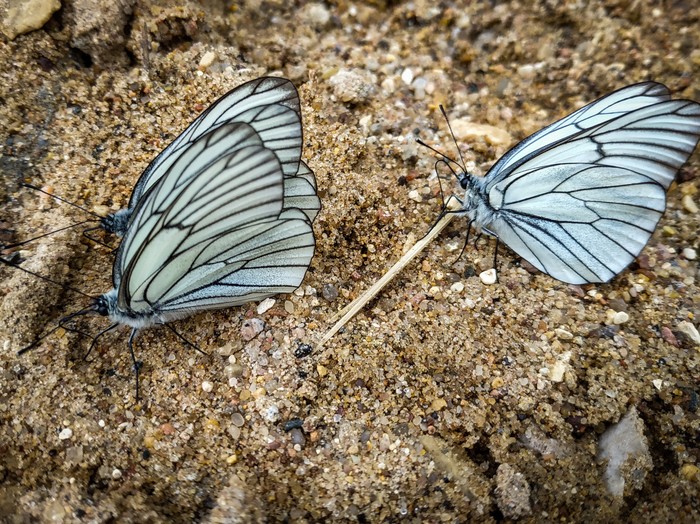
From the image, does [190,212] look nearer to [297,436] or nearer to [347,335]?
[347,335]

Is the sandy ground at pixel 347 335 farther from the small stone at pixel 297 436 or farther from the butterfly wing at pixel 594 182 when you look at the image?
the butterfly wing at pixel 594 182

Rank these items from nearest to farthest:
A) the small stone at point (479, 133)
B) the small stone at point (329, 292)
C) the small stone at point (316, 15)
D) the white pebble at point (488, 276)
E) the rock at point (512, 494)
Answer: the rock at point (512, 494) → the small stone at point (329, 292) → the white pebble at point (488, 276) → the small stone at point (479, 133) → the small stone at point (316, 15)

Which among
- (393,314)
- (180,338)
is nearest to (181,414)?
(180,338)

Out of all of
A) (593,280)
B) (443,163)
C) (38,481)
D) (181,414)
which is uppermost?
(443,163)

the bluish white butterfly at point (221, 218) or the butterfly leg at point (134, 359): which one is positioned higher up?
the bluish white butterfly at point (221, 218)

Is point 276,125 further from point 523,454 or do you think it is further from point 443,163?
point 523,454

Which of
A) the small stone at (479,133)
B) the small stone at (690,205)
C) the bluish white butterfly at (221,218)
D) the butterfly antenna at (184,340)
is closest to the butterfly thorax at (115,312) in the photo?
the bluish white butterfly at (221,218)

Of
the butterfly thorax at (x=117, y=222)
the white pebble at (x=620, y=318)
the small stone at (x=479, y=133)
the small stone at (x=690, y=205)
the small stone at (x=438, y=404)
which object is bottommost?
the small stone at (x=438, y=404)

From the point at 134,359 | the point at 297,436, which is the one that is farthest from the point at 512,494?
the point at 134,359
